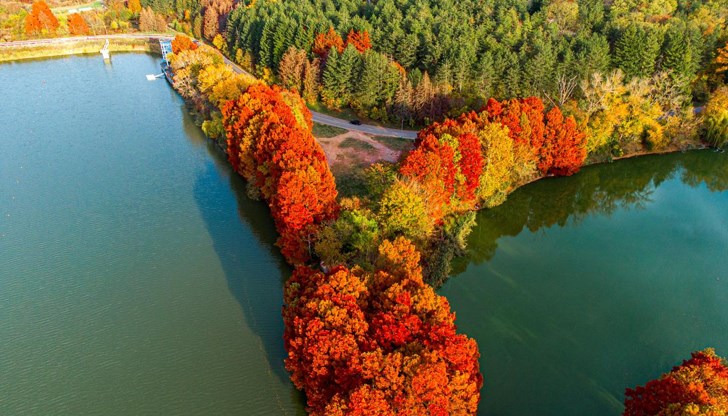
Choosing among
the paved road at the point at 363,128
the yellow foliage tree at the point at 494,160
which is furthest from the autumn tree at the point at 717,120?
the paved road at the point at 363,128

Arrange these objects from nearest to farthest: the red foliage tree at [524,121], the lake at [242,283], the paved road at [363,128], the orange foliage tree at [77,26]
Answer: the lake at [242,283], the red foliage tree at [524,121], the paved road at [363,128], the orange foliage tree at [77,26]

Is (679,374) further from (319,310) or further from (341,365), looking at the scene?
(319,310)

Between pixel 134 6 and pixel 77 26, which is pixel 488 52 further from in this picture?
pixel 134 6

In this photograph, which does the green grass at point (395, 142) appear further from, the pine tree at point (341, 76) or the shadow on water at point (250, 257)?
the shadow on water at point (250, 257)

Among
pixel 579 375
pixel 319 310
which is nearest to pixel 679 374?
pixel 579 375

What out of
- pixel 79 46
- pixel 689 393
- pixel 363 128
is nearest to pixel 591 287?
pixel 689 393

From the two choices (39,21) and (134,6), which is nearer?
(39,21)

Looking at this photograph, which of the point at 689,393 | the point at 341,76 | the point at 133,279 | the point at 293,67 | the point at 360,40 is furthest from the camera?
the point at 360,40
